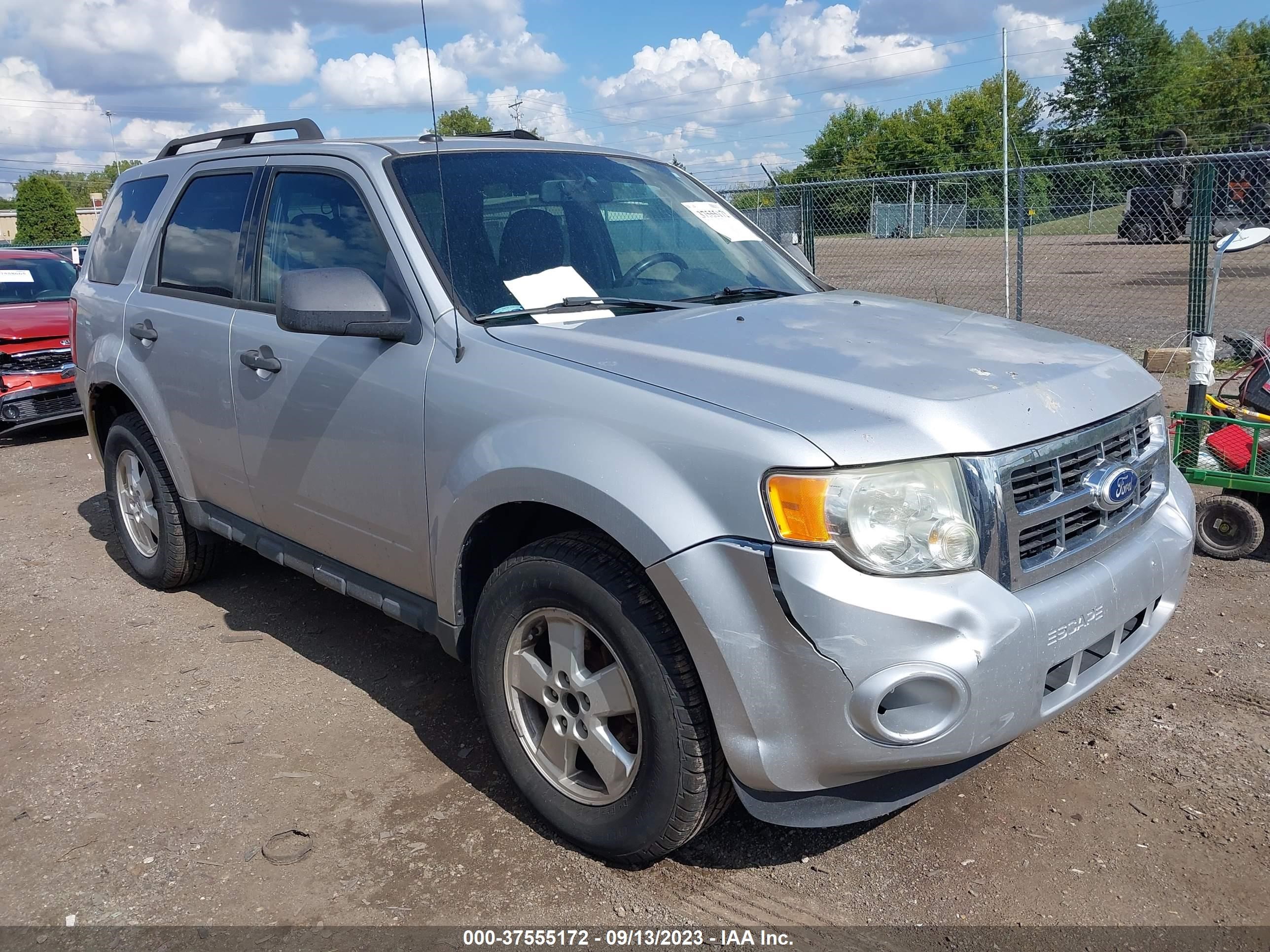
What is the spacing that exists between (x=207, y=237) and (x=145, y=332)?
54 cm

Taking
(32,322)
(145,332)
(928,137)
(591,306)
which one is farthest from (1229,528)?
(928,137)

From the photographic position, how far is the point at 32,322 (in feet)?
31.0

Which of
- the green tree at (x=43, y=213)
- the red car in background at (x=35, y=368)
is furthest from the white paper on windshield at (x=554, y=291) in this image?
the green tree at (x=43, y=213)

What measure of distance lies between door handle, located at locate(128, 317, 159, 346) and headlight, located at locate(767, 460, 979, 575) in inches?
130

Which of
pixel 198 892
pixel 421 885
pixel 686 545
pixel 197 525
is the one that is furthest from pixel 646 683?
pixel 197 525

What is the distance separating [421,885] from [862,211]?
16359 mm

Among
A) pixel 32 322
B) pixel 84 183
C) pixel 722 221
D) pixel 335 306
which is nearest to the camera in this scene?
pixel 335 306

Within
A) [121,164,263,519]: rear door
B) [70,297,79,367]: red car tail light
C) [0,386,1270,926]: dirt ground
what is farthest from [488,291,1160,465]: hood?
[70,297,79,367]: red car tail light

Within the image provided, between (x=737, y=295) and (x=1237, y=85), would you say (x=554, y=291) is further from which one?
(x=1237, y=85)

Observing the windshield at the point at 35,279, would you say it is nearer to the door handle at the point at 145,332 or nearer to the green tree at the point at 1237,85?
the door handle at the point at 145,332

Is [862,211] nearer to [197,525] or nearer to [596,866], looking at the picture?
[197,525]

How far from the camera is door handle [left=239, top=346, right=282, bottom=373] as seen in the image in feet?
12.3

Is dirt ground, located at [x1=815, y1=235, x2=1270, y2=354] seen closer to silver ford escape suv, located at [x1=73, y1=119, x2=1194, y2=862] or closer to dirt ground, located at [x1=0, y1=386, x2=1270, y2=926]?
dirt ground, located at [x1=0, y1=386, x2=1270, y2=926]

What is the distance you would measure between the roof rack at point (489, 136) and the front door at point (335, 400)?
407 mm
